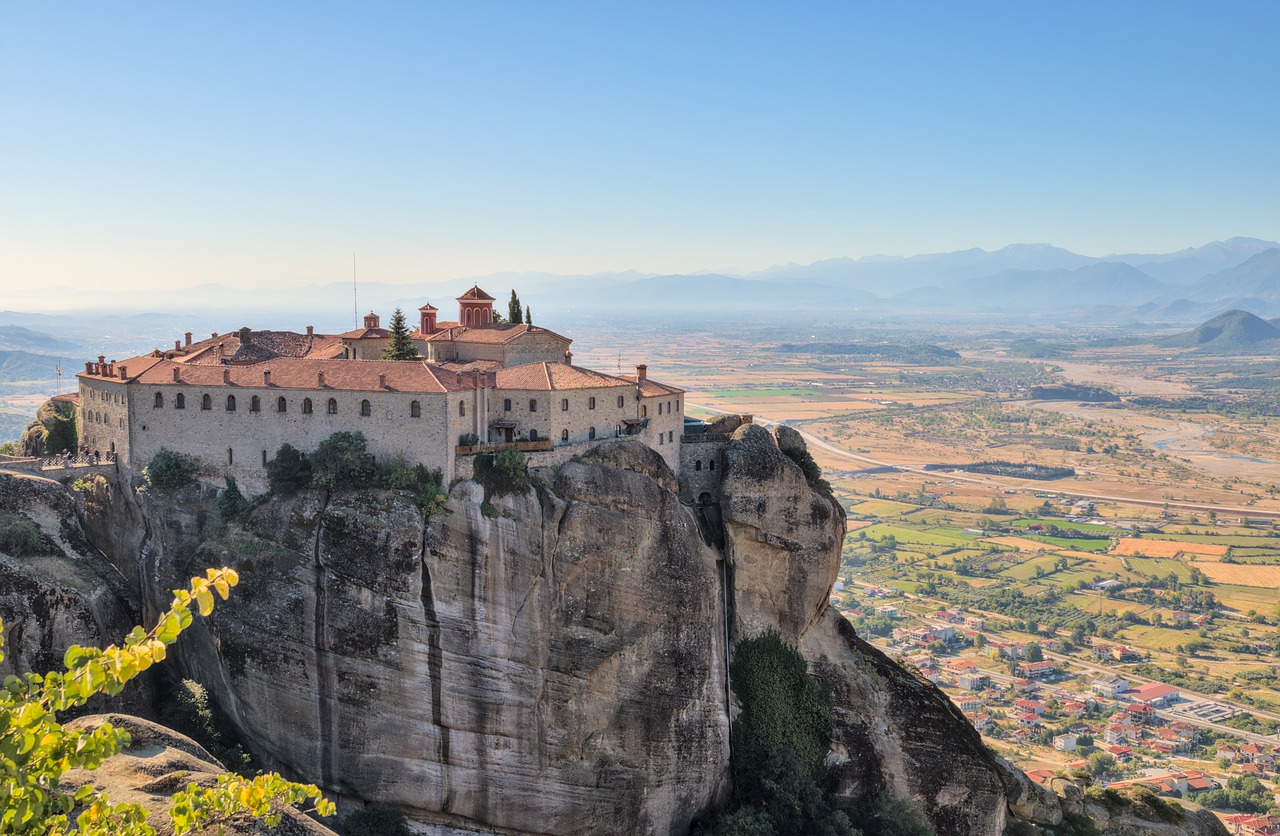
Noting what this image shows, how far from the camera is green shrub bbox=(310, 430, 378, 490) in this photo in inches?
1825

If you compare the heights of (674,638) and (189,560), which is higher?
(189,560)

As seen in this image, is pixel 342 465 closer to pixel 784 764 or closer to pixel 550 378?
pixel 550 378

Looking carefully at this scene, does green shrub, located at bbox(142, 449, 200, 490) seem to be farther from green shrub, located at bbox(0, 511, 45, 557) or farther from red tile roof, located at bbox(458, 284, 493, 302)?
red tile roof, located at bbox(458, 284, 493, 302)

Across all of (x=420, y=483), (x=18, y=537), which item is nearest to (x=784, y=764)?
(x=420, y=483)

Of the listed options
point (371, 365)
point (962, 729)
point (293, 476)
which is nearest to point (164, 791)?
point (293, 476)

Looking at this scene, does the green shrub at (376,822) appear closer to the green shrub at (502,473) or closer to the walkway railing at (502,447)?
the green shrub at (502,473)

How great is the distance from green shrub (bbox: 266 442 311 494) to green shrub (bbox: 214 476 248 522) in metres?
1.72

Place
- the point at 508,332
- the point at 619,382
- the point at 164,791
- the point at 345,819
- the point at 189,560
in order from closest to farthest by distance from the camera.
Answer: the point at 164,791, the point at 345,819, the point at 189,560, the point at 619,382, the point at 508,332

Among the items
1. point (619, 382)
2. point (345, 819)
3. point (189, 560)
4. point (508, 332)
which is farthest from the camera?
point (508, 332)

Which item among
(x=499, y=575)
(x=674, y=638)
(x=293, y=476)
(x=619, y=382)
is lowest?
(x=674, y=638)

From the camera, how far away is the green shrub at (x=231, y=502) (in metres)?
47.8

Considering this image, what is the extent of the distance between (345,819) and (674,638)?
1486 cm

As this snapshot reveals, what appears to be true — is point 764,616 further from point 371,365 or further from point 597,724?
point 371,365

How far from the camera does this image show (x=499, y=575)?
149ft
